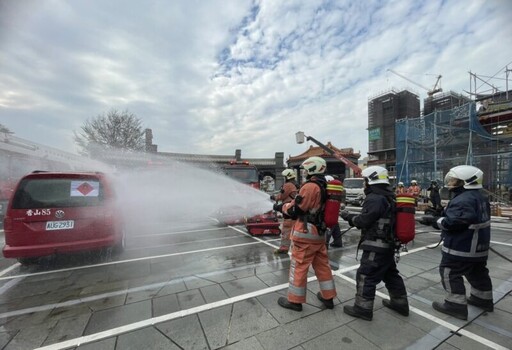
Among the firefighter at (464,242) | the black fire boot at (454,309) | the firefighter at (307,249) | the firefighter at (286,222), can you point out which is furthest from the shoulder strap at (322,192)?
the firefighter at (286,222)

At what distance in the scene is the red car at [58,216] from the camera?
4.03 metres

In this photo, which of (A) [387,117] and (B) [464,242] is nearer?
(B) [464,242]

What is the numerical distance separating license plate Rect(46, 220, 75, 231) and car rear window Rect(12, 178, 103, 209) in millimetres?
286

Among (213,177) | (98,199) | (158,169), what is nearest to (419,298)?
(98,199)

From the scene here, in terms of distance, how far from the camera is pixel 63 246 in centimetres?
417

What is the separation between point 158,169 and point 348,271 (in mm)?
10524

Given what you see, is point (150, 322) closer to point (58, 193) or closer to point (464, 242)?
point (58, 193)

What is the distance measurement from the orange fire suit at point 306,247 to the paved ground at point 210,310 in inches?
10.6

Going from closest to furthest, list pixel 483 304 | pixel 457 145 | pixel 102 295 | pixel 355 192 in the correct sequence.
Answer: pixel 483 304, pixel 102 295, pixel 355 192, pixel 457 145

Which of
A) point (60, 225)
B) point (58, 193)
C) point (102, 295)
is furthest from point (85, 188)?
point (102, 295)

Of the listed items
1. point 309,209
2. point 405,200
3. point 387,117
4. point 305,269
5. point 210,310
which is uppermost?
point 387,117

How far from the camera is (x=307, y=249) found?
285 cm

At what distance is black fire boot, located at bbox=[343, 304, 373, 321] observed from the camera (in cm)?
262

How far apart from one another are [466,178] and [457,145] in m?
18.7
